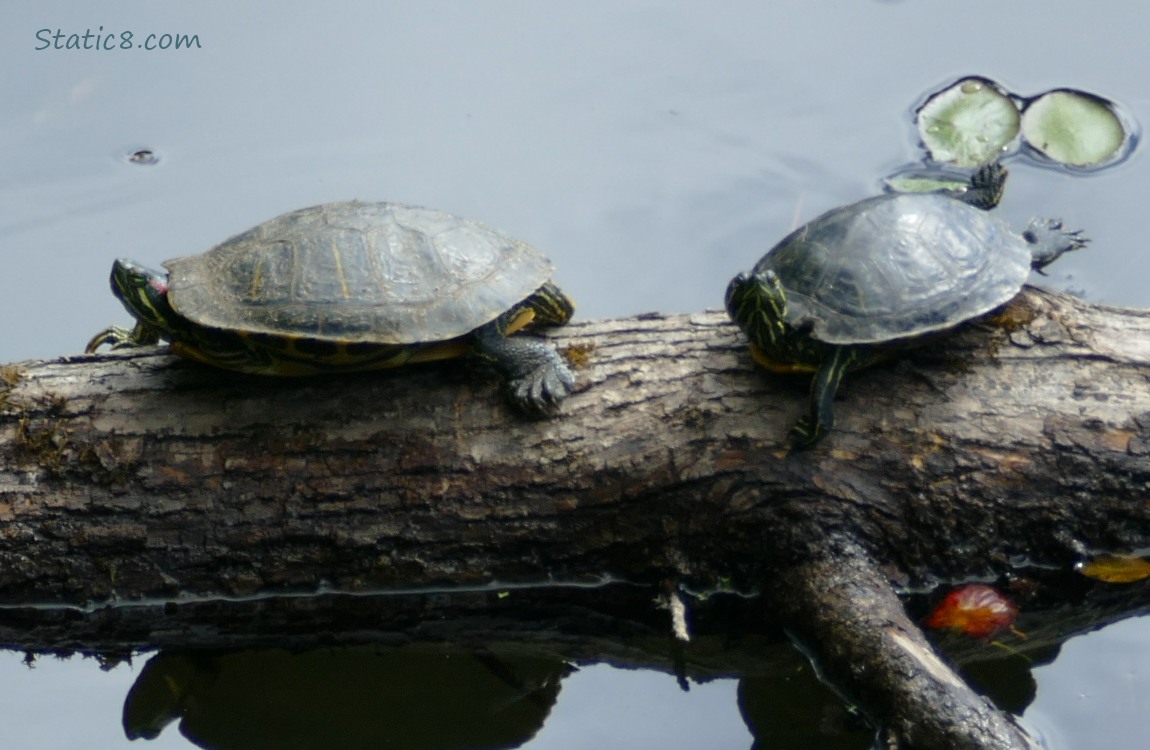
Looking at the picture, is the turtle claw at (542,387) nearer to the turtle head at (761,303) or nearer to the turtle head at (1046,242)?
the turtle head at (761,303)

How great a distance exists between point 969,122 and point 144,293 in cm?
381

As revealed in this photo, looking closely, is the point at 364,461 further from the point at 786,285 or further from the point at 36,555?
the point at 786,285

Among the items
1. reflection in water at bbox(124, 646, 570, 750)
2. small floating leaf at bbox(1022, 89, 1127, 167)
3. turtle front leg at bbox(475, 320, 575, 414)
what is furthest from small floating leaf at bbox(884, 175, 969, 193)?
reflection in water at bbox(124, 646, 570, 750)

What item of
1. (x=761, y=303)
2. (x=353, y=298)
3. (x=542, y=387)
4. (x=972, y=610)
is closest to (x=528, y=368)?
(x=542, y=387)

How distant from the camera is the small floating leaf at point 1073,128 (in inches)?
204

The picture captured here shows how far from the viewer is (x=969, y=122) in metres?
5.26

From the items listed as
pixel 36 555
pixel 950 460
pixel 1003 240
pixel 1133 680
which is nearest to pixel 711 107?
pixel 1003 240

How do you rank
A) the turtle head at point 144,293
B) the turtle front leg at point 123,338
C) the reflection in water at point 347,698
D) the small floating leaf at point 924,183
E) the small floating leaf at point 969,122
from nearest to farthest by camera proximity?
the turtle head at point 144,293
the reflection in water at point 347,698
the turtle front leg at point 123,338
the small floating leaf at point 924,183
the small floating leaf at point 969,122

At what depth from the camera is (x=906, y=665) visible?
2.89 meters

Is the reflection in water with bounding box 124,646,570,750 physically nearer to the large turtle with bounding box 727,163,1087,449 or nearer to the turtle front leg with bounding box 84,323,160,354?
the turtle front leg with bounding box 84,323,160,354

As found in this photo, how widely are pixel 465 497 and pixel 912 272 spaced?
59.5 inches

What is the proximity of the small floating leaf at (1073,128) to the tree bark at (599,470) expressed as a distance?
191 cm

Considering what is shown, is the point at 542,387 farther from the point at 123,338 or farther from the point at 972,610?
the point at 123,338

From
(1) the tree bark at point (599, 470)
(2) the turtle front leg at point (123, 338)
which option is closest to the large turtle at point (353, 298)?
(1) the tree bark at point (599, 470)
